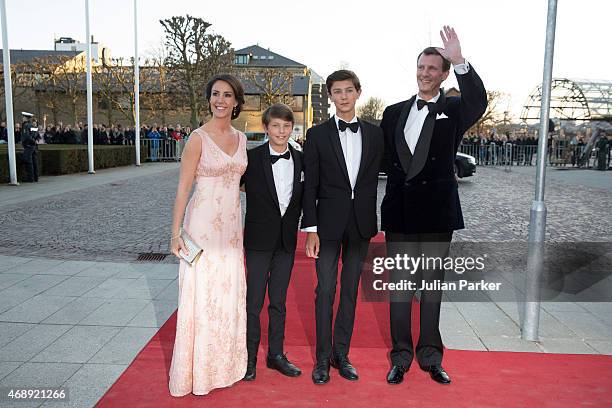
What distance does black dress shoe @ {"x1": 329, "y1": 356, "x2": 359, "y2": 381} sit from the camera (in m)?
3.42

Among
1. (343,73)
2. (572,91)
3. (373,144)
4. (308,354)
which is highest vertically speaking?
(572,91)

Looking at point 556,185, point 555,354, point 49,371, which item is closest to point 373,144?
point 555,354

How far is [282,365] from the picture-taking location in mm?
3527

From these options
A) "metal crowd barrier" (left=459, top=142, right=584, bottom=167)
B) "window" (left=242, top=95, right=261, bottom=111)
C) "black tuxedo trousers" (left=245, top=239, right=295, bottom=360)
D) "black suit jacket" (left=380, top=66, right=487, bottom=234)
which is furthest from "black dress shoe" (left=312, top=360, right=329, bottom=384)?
"window" (left=242, top=95, right=261, bottom=111)

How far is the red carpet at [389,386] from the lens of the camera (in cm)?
312

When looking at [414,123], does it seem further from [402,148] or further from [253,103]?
[253,103]

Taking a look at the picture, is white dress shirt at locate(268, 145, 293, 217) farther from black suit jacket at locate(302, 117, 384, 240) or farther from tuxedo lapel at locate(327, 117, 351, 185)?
tuxedo lapel at locate(327, 117, 351, 185)

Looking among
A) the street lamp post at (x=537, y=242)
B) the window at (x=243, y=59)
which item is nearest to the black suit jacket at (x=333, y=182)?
the street lamp post at (x=537, y=242)

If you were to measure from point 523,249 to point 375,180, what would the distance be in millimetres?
5103

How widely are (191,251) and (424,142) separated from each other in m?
1.58

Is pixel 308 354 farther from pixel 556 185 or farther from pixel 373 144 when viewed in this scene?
pixel 556 185

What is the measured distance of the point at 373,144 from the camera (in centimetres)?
336

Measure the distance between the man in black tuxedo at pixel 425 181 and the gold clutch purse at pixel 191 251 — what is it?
1.25 meters

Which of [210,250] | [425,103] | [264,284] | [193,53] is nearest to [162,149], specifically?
[193,53]
